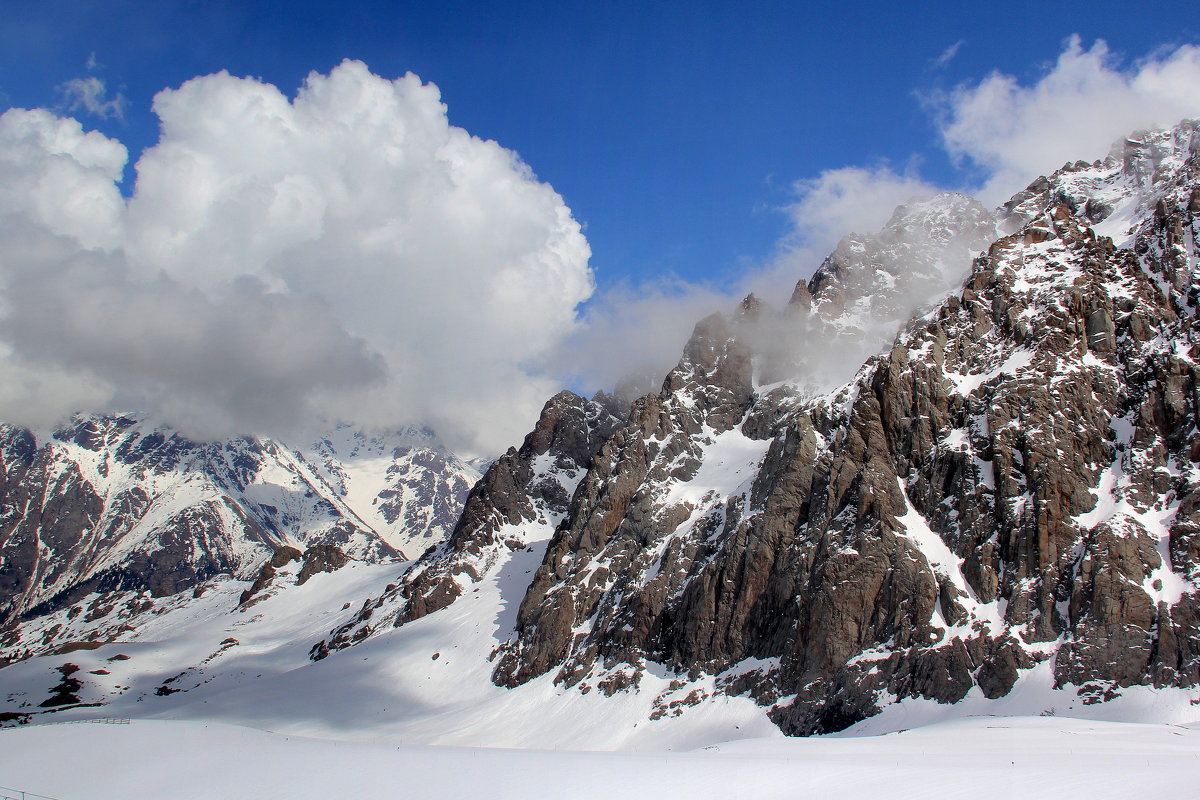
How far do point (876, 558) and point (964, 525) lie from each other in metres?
10.8

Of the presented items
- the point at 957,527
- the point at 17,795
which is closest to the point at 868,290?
the point at 957,527

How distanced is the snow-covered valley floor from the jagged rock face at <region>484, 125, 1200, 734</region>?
27.0 m

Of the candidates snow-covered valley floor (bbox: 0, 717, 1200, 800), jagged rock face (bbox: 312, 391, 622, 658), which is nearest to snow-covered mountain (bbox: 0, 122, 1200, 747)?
jagged rock face (bbox: 312, 391, 622, 658)

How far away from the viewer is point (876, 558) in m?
87.4

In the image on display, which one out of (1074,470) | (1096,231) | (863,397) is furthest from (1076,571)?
(1096,231)

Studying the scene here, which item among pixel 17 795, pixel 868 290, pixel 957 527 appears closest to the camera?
pixel 17 795

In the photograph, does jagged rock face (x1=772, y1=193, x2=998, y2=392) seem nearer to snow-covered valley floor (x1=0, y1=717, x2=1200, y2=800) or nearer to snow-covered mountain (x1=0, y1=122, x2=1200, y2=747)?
snow-covered mountain (x1=0, y1=122, x2=1200, y2=747)

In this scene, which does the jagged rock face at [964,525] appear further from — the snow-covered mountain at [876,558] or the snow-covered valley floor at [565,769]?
the snow-covered valley floor at [565,769]

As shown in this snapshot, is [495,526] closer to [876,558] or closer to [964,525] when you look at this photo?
[876,558]

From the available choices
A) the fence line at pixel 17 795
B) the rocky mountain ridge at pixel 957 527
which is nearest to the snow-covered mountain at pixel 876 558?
the rocky mountain ridge at pixel 957 527

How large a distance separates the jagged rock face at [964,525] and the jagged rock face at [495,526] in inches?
1445

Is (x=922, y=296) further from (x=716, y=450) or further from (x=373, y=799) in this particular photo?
(x=373, y=799)

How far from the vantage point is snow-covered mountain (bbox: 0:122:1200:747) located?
75.6 metres

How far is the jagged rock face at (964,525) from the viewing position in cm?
7538
